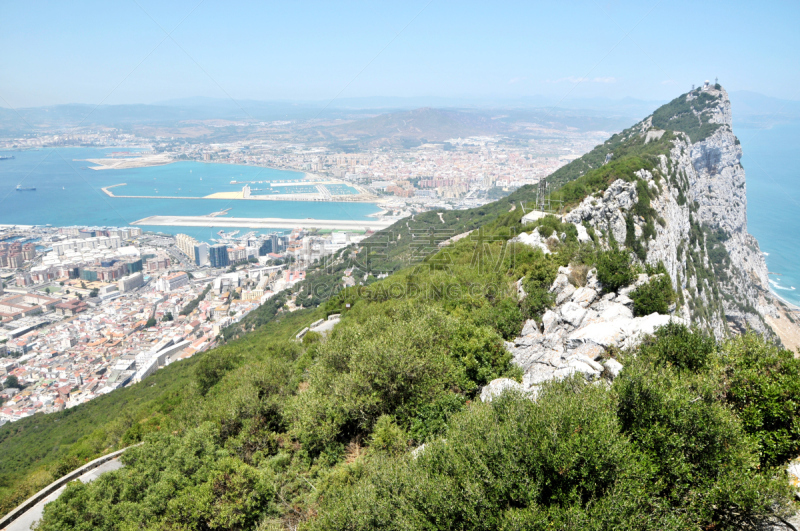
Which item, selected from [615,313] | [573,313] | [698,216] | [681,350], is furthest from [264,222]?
[681,350]

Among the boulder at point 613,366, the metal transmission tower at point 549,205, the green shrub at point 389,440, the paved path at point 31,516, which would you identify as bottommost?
the paved path at point 31,516

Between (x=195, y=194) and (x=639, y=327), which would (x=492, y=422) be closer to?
(x=639, y=327)

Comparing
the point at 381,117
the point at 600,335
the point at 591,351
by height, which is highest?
the point at 381,117

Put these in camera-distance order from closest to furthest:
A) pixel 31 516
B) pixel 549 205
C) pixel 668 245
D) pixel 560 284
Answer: pixel 31 516 → pixel 560 284 → pixel 668 245 → pixel 549 205

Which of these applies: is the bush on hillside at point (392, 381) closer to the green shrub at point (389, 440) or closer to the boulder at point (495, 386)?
the boulder at point (495, 386)

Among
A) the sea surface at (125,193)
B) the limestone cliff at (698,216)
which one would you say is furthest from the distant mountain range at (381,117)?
the limestone cliff at (698,216)

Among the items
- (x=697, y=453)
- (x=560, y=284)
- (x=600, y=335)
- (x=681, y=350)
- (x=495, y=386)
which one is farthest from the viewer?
(x=560, y=284)

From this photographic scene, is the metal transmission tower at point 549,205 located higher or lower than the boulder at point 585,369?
higher
